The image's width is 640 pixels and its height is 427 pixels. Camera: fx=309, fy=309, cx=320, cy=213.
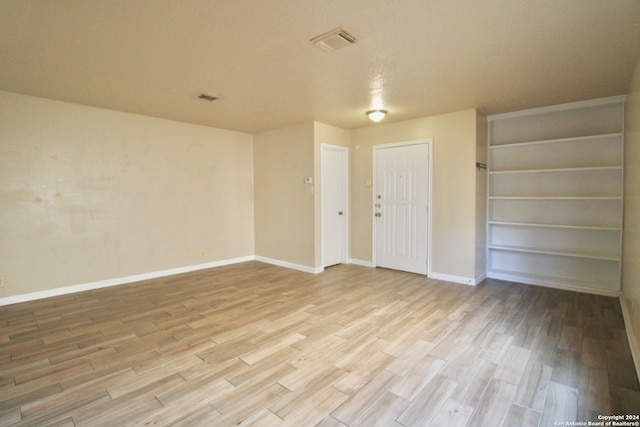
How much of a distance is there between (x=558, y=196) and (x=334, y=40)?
3998 millimetres

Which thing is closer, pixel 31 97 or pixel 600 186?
pixel 31 97

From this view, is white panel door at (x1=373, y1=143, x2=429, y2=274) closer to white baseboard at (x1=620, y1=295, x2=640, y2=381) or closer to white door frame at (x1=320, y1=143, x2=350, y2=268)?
white door frame at (x1=320, y1=143, x2=350, y2=268)

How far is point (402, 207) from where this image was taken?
531 centimetres

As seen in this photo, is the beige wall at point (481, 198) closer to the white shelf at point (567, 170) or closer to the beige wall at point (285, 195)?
the white shelf at point (567, 170)

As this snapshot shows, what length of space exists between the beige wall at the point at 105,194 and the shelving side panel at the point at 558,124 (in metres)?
4.70

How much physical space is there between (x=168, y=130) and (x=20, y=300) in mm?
3036

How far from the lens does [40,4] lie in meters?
2.01

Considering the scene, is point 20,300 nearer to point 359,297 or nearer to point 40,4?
point 40,4

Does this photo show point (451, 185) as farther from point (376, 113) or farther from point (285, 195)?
point (285, 195)

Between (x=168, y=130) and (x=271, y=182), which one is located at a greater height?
(x=168, y=130)

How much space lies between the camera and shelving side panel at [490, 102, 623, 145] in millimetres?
4160

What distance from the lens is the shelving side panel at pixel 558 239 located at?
13.8 feet

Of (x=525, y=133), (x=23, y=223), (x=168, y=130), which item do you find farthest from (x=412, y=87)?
(x=23, y=223)

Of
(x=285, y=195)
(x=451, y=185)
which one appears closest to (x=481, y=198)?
(x=451, y=185)
